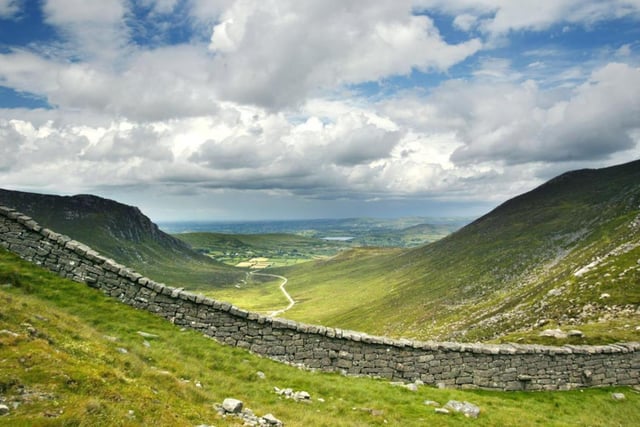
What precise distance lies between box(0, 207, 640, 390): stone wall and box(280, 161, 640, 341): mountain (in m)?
4.59

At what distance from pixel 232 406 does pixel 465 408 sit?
37.3ft

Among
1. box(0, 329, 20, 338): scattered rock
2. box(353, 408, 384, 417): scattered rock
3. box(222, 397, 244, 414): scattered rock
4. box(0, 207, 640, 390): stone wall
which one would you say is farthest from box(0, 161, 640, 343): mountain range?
box(0, 329, 20, 338): scattered rock

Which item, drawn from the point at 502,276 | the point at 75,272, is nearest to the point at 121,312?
the point at 75,272

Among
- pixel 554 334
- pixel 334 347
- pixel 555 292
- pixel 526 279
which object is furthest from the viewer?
pixel 526 279

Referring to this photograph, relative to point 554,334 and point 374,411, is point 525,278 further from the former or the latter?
point 374,411

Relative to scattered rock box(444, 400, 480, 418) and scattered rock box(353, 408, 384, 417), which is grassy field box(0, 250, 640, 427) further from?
scattered rock box(444, 400, 480, 418)

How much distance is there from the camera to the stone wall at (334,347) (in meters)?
20.7

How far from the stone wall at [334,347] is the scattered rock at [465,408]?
3.90 meters

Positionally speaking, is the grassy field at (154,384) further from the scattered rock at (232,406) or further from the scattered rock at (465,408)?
the scattered rock at (232,406)

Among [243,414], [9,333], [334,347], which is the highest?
[9,333]

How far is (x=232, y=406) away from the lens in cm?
1313

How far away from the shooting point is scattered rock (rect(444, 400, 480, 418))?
59.4 feet

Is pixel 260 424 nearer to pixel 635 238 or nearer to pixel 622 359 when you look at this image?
pixel 622 359

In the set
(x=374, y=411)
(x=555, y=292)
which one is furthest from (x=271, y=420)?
(x=555, y=292)
